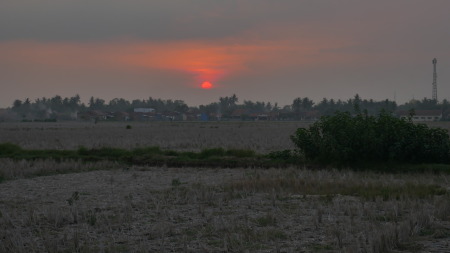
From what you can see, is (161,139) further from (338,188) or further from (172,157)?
(338,188)

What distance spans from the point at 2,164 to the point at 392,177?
50.1 feet

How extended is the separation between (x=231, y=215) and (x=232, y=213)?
10.2 inches

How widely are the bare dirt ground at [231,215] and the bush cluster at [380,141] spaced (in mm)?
2108

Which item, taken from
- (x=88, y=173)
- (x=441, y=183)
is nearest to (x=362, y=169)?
(x=441, y=183)

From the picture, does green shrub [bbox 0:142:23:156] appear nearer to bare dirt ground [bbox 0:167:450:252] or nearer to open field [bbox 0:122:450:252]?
open field [bbox 0:122:450:252]

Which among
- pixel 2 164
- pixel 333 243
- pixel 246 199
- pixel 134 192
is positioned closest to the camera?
Result: pixel 333 243

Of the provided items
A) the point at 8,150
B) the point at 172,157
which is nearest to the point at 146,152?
the point at 172,157

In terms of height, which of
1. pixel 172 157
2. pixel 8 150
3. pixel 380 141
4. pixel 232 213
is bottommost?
pixel 232 213

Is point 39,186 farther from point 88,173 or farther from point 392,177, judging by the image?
point 392,177

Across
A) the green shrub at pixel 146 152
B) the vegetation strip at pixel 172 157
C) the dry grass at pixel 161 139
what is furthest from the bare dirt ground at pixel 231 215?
the dry grass at pixel 161 139

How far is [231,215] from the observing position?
10281mm

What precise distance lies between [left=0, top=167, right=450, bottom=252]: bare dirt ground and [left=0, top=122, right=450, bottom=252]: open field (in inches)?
0.8

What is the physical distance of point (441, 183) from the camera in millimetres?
14414

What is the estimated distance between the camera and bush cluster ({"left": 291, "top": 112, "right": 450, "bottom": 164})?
18.2m
